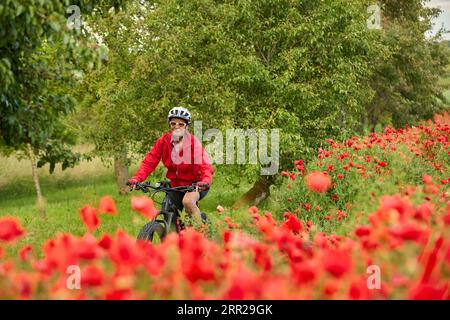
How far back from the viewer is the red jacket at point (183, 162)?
23.9 ft

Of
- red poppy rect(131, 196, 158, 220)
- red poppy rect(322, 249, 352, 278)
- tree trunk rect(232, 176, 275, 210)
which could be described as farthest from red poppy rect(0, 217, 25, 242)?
tree trunk rect(232, 176, 275, 210)

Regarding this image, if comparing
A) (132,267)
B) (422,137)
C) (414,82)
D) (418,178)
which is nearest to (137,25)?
(422,137)

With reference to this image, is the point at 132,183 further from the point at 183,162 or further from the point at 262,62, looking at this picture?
the point at 262,62

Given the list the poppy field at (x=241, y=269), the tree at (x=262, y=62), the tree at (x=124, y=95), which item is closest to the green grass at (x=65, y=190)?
the tree at (x=124, y=95)

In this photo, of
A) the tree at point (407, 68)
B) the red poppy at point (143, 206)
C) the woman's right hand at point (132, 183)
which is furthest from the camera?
the tree at point (407, 68)

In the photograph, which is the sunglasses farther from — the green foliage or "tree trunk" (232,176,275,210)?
"tree trunk" (232,176,275,210)

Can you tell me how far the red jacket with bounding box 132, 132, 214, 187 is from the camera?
7.28 meters

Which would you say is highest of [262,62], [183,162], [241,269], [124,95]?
[262,62]

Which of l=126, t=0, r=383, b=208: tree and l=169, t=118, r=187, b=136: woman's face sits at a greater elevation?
l=126, t=0, r=383, b=208: tree

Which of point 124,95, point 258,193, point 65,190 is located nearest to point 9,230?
point 124,95

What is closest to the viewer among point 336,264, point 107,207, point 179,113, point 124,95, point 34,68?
point 336,264

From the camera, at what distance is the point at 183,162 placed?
290 inches

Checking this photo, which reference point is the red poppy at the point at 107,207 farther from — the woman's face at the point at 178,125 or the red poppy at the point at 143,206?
the woman's face at the point at 178,125
